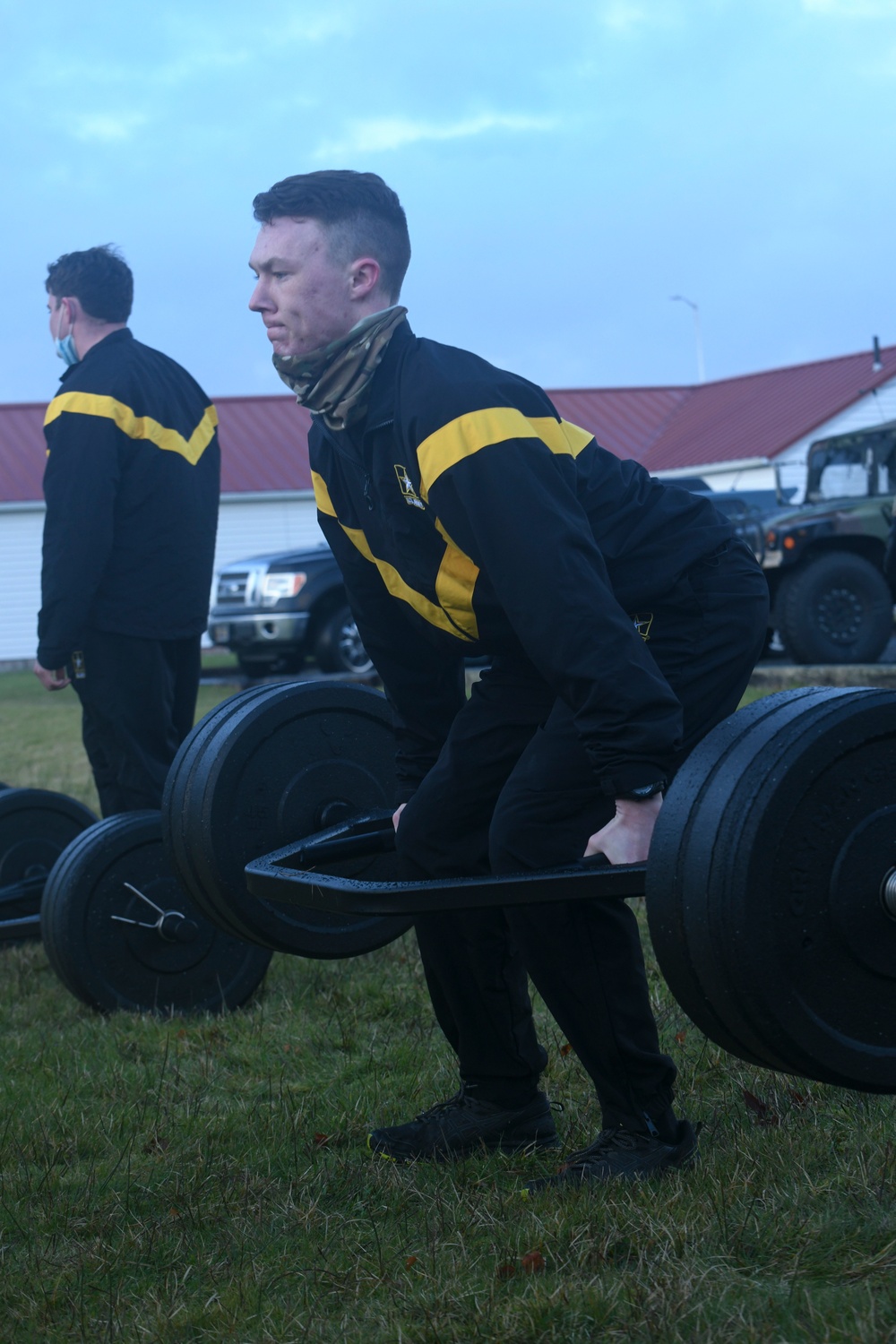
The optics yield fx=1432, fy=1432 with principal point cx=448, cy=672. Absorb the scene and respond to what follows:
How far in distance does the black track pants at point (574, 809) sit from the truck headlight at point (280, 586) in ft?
41.8

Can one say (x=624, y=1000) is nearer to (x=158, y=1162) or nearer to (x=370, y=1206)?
(x=370, y=1206)

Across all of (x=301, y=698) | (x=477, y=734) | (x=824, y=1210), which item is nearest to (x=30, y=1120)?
(x=301, y=698)

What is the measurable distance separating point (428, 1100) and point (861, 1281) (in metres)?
1.41

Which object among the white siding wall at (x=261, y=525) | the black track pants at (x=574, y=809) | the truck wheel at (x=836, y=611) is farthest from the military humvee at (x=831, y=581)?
the white siding wall at (x=261, y=525)

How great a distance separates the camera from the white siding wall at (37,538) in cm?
2642

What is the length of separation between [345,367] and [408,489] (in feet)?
0.98

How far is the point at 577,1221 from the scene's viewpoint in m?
2.47

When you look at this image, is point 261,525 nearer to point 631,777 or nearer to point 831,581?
point 831,581

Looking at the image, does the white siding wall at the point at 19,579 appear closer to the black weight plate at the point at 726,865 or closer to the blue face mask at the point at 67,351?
the blue face mask at the point at 67,351

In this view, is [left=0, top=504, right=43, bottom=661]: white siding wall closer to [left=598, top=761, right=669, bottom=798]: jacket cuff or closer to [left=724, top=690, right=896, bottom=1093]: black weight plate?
[left=598, top=761, right=669, bottom=798]: jacket cuff

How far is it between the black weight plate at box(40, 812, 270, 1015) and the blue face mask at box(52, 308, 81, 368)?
70.5 inches

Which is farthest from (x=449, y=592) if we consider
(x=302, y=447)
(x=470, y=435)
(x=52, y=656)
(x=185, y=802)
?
(x=302, y=447)

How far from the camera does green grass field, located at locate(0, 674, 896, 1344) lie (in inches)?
83.7

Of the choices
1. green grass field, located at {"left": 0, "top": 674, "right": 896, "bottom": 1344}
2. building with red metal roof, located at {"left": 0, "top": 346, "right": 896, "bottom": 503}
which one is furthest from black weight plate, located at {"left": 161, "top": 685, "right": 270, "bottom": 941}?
building with red metal roof, located at {"left": 0, "top": 346, "right": 896, "bottom": 503}
